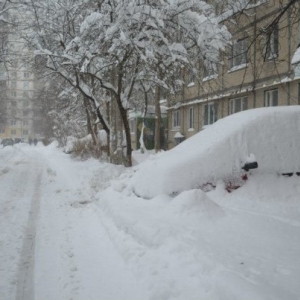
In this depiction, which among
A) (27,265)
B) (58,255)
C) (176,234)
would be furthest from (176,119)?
(27,265)

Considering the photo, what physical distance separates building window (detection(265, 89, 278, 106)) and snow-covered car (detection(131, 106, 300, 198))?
30.4 ft

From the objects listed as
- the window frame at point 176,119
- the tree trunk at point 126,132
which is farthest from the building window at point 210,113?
the tree trunk at point 126,132

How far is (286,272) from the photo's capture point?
3848mm

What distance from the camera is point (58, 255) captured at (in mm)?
4941

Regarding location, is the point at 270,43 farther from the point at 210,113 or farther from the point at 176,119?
the point at 176,119

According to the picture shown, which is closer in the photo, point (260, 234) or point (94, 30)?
point (260, 234)

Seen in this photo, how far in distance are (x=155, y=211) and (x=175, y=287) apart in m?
2.50

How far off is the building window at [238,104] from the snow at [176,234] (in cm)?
1096

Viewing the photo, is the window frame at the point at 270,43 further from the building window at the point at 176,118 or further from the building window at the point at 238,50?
the building window at the point at 176,118

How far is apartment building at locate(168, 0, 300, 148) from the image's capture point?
12.5 meters

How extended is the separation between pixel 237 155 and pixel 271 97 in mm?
10546

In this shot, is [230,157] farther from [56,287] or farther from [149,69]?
[149,69]

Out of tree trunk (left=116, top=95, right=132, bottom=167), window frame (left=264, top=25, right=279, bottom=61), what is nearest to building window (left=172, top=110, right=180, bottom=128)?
tree trunk (left=116, top=95, right=132, bottom=167)

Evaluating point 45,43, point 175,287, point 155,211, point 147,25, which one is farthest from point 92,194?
point 45,43
